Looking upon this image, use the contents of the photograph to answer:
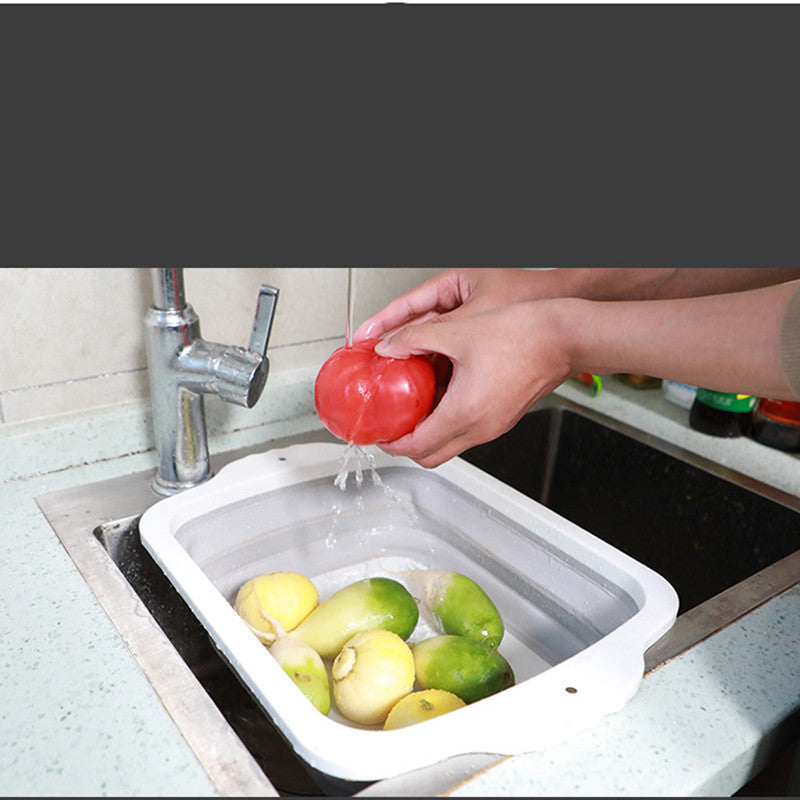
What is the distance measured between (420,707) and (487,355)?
1.09ft

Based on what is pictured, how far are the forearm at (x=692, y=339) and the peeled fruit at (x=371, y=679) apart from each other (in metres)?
0.35

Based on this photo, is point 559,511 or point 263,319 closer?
point 263,319

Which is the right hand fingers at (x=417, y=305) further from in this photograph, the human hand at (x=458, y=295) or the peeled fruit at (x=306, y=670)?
the peeled fruit at (x=306, y=670)

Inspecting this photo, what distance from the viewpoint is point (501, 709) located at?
1.91ft

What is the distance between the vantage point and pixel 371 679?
27.3 inches

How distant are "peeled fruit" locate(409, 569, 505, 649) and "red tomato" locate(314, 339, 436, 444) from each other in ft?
0.72

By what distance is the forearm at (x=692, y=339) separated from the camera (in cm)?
60

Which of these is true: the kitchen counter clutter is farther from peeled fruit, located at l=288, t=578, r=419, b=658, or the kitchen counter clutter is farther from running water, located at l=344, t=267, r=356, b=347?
running water, located at l=344, t=267, r=356, b=347

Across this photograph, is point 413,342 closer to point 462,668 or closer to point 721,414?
point 462,668

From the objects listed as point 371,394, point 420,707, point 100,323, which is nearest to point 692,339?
point 371,394

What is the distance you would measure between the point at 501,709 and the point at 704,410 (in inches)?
26.0

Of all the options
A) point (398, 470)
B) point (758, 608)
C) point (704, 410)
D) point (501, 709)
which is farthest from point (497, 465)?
point (501, 709)

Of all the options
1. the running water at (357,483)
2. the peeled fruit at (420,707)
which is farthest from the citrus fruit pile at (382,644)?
the running water at (357,483)

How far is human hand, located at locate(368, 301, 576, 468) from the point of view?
2.32 feet
